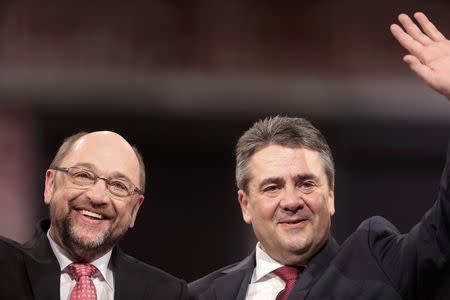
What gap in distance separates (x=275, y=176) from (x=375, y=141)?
6.82ft

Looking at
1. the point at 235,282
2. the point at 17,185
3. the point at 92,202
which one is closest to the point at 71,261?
the point at 92,202

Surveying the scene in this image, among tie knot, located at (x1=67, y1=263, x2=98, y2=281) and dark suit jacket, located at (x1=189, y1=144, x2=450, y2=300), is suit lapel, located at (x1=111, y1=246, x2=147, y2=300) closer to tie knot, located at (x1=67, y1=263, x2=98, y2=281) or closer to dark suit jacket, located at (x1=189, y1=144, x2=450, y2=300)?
tie knot, located at (x1=67, y1=263, x2=98, y2=281)

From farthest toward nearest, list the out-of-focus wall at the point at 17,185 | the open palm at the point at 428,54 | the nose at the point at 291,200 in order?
the out-of-focus wall at the point at 17,185, the nose at the point at 291,200, the open palm at the point at 428,54

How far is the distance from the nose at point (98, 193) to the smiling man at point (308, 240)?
1.30ft

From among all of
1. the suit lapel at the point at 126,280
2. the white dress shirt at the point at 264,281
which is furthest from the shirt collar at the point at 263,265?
the suit lapel at the point at 126,280

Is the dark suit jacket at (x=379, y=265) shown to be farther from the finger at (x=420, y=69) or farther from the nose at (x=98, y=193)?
the nose at (x=98, y=193)

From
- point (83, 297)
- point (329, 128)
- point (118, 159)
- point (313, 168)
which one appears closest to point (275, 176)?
point (313, 168)

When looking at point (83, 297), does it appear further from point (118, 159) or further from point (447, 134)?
point (447, 134)

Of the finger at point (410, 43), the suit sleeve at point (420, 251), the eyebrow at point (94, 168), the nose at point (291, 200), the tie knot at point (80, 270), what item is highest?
the finger at point (410, 43)

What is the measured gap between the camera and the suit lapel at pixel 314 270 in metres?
2.07

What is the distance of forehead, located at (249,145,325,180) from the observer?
215 centimetres

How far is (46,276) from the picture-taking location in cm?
201

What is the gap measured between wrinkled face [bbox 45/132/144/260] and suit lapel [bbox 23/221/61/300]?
0.14 ft

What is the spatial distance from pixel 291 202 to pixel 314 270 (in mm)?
187
